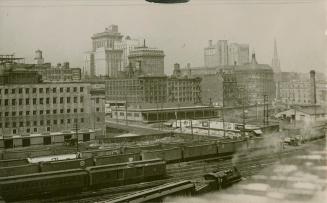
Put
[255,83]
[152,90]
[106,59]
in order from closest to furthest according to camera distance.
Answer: [152,90], [255,83], [106,59]

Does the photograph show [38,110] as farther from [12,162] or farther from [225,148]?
[225,148]

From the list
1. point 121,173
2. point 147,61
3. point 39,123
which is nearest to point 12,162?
point 121,173

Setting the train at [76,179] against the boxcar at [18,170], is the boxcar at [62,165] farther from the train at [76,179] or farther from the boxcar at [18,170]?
the train at [76,179]

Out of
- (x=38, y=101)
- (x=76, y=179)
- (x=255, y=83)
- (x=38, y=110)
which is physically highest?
A: (x=255, y=83)

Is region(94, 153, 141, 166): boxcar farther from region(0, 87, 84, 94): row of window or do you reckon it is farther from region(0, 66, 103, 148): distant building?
region(0, 87, 84, 94): row of window

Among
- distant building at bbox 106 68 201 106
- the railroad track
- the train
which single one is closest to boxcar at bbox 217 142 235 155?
the railroad track

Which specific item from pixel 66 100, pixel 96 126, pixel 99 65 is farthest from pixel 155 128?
pixel 99 65

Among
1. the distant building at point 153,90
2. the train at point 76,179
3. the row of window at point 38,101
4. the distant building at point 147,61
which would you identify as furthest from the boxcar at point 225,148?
the distant building at point 147,61

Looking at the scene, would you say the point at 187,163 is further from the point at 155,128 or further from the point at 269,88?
the point at 269,88
